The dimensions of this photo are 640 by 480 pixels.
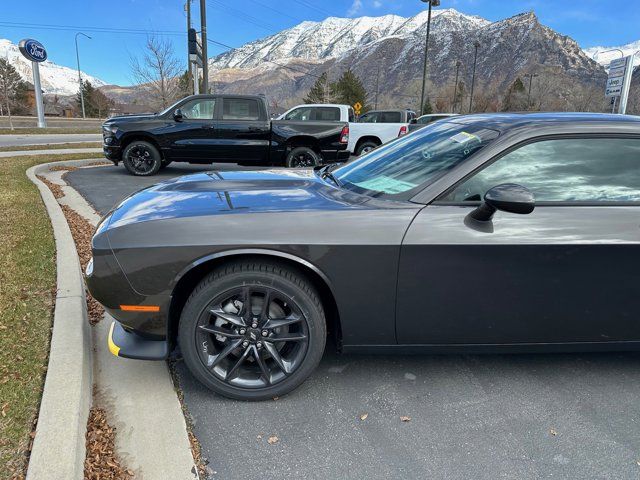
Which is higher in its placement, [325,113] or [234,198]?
[325,113]

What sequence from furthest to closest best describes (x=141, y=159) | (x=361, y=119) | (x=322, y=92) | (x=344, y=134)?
(x=322, y=92) → (x=361, y=119) → (x=344, y=134) → (x=141, y=159)

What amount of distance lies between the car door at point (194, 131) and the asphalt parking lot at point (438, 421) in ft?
26.6

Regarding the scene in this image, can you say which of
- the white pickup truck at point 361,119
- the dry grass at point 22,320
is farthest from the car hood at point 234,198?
the white pickup truck at point 361,119

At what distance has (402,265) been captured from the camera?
7.69ft

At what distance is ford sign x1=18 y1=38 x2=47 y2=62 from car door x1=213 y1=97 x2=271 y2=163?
19625mm

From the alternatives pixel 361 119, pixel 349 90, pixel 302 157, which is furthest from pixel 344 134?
pixel 349 90

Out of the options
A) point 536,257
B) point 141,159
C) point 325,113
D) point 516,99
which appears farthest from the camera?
point 516,99

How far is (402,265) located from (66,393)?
70.5 inches

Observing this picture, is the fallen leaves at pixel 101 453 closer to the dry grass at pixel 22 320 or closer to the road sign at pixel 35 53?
the dry grass at pixel 22 320

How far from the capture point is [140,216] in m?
2.46

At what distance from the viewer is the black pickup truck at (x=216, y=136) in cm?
993

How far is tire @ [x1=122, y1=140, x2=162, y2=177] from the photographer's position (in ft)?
32.6

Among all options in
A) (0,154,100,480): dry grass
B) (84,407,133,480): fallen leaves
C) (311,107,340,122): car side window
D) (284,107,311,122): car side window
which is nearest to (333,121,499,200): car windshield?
(84,407,133,480): fallen leaves

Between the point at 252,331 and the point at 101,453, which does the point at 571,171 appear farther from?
the point at 101,453
